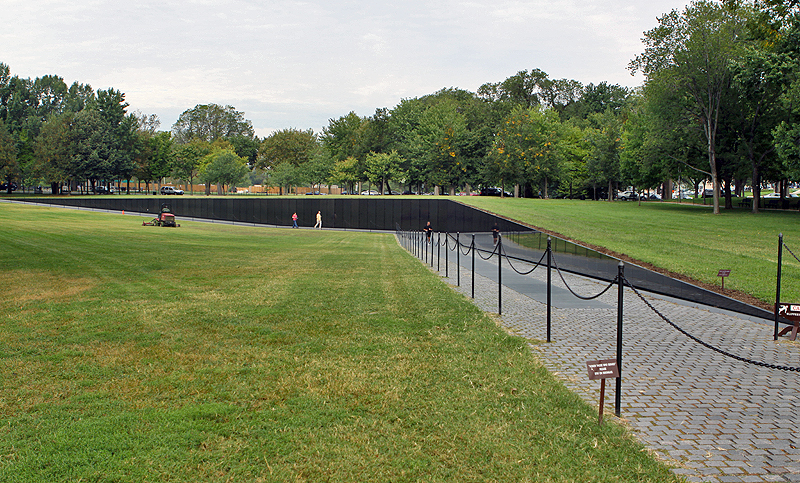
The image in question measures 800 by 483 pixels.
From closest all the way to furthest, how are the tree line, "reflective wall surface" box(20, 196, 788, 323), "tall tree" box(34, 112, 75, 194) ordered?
the tree line → "reflective wall surface" box(20, 196, 788, 323) → "tall tree" box(34, 112, 75, 194)

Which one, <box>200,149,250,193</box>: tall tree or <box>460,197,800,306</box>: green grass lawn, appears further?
<box>200,149,250,193</box>: tall tree

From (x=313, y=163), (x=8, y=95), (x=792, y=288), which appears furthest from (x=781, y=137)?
(x=8, y=95)

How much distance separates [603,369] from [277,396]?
3119 millimetres

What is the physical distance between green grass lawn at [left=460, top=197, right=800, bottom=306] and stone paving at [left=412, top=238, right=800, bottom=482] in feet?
8.73

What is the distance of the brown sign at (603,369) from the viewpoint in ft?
16.1

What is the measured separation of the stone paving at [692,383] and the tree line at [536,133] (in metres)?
12.7

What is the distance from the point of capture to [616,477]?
12.7 feet

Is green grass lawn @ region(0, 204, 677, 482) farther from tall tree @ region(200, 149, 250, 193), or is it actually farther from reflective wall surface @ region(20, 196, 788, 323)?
tall tree @ region(200, 149, 250, 193)

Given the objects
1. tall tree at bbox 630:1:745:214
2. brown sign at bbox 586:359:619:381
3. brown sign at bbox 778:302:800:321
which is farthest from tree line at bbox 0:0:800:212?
brown sign at bbox 586:359:619:381

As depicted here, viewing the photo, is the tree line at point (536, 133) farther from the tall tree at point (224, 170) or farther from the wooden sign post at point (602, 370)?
the wooden sign post at point (602, 370)

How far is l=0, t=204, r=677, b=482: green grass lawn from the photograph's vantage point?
12.7 feet

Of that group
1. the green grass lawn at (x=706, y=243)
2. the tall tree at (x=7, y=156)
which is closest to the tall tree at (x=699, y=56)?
the green grass lawn at (x=706, y=243)

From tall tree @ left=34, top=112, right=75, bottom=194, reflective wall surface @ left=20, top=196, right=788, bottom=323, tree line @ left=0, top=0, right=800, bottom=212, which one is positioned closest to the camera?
tree line @ left=0, top=0, right=800, bottom=212

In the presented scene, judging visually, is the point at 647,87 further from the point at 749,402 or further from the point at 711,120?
the point at 749,402
